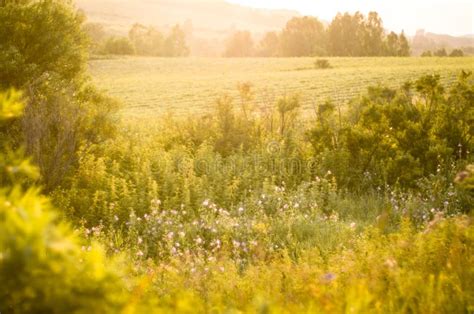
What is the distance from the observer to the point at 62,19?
11.5 m

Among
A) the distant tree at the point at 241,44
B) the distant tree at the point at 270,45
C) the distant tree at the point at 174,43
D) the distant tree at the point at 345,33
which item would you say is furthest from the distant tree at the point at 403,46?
the distant tree at the point at 174,43

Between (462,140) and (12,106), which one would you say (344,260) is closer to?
(12,106)

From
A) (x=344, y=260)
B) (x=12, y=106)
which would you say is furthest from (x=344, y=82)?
(x=12, y=106)

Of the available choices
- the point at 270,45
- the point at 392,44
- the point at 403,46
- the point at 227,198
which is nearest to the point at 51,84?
the point at 227,198

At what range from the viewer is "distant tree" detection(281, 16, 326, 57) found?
88812mm

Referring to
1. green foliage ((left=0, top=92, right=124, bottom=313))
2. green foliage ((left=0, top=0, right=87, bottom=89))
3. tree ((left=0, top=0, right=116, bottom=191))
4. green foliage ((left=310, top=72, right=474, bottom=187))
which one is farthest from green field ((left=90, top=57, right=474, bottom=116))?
green foliage ((left=0, top=92, right=124, bottom=313))

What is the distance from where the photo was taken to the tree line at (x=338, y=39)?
8138cm

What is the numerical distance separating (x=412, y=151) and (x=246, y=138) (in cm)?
423

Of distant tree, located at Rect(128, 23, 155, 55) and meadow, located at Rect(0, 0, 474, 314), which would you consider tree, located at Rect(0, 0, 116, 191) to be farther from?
distant tree, located at Rect(128, 23, 155, 55)

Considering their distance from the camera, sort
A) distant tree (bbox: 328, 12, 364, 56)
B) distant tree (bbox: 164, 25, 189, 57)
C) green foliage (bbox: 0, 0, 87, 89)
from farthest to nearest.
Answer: distant tree (bbox: 164, 25, 189, 57), distant tree (bbox: 328, 12, 364, 56), green foliage (bbox: 0, 0, 87, 89)

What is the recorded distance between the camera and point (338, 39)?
8562cm

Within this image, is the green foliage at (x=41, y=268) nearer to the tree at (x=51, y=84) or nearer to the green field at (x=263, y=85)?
the tree at (x=51, y=84)

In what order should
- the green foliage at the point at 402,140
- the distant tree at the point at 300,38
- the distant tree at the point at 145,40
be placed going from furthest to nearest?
the distant tree at the point at 145,40 < the distant tree at the point at 300,38 < the green foliage at the point at 402,140

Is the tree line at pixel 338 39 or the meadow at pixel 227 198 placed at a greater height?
the tree line at pixel 338 39
